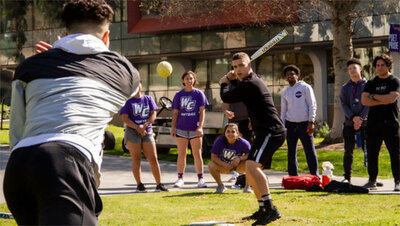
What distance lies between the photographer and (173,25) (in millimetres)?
31375

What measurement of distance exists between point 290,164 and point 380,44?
19.4 m

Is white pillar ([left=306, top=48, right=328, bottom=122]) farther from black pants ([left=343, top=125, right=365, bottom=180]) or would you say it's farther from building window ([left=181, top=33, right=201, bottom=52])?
black pants ([left=343, top=125, right=365, bottom=180])

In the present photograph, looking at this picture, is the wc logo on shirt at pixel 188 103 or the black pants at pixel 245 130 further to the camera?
the black pants at pixel 245 130

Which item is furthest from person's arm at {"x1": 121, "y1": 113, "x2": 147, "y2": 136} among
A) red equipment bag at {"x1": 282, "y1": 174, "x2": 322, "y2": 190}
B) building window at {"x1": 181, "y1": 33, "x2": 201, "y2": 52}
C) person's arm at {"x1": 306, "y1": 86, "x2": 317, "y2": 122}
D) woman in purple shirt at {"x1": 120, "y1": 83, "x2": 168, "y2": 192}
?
building window at {"x1": 181, "y1": 33, "x2": 201, "y2": 52}

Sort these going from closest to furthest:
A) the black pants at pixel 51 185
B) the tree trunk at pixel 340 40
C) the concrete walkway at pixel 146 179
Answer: the black pants at pixel 51 185 < the concrete walkway at pixel 146 179 < the tree trunk at pixel 340 40

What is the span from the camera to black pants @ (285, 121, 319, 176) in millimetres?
10945

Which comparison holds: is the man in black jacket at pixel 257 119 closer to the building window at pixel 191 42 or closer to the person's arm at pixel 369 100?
the person's arm at pixel 369 100

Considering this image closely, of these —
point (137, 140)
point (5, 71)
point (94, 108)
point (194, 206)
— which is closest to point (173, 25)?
point (5, 71)

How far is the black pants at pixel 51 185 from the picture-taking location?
3.14 metres

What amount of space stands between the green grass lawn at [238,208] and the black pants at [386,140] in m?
0.94

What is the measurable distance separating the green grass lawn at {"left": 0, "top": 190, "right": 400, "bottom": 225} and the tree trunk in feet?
31.7

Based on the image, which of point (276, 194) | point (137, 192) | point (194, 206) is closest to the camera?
point (194, 206)

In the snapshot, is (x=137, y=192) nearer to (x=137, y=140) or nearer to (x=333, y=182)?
(x=137, y=140)

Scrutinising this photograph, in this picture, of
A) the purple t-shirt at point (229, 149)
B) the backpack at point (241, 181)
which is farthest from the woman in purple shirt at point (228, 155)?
the backpack at point (241, 181)
